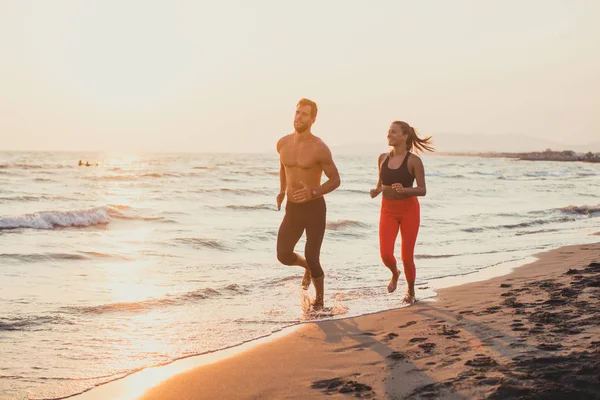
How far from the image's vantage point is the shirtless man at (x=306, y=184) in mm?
6797

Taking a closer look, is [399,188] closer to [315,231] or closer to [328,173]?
[328,173]

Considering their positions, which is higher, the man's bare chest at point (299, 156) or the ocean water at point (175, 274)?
the man's bare chest at point (299, 156)

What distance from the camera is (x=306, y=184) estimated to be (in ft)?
22.9

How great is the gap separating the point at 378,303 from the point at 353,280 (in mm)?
1911

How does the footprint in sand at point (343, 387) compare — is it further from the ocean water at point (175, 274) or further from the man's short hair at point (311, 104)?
the man's short hair at point (311, 104)

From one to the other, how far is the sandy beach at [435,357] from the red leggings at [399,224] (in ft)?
2.21

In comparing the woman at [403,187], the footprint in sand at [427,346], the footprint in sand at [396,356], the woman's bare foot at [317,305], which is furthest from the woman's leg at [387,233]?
the footprint in sand at [396,356]

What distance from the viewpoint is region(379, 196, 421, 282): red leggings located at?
7141mm

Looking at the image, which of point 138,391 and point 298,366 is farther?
point 298,366

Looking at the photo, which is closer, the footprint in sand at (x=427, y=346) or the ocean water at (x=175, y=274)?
the footprint in sand at (x=427, y=346)

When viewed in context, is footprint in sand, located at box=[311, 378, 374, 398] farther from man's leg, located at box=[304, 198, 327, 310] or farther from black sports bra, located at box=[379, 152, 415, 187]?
black sports bra, located at box=[379, 152, 415, 187]

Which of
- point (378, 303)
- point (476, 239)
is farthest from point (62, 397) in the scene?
point (476, 239)

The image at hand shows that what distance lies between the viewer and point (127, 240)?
1423 cm

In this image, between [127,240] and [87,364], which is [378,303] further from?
[127,240]
